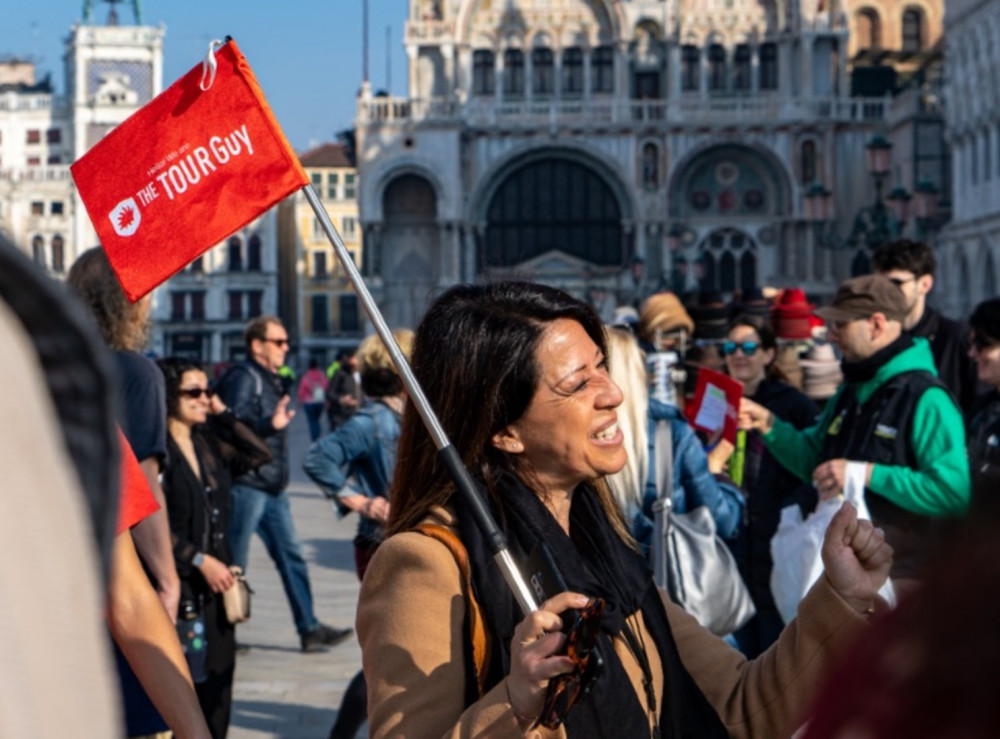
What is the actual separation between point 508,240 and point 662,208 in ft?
14.3

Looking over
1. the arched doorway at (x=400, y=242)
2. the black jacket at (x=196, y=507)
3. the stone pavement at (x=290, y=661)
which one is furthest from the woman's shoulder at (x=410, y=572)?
the arched doorway at (x=400, y=242)

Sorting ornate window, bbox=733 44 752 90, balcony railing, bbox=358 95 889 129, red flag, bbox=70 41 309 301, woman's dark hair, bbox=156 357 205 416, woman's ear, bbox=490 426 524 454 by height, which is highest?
ornate window, bbox=733 44 752 90

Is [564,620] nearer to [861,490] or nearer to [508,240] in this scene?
[861,490]

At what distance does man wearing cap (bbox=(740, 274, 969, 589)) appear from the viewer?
4.14 meters

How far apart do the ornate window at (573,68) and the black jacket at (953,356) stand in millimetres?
41534

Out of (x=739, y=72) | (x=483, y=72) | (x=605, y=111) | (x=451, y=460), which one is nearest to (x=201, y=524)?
(x=451, y=460)

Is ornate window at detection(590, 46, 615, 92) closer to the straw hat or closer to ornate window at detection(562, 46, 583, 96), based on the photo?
ornate window at detection(562, 46, 583, 96)

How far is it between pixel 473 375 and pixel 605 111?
44.9m

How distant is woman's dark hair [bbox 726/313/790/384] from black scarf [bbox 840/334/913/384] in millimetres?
1909

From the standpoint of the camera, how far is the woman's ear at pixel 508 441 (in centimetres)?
230

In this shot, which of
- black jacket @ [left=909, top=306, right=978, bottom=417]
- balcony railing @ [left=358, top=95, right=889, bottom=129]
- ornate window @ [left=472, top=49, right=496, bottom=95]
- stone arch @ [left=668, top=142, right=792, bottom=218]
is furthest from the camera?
ornate window @ [left=472, top=49, right=496, bottom=95]

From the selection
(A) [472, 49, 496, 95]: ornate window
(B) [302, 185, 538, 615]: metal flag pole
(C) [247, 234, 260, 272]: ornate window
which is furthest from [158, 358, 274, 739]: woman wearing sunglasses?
(C) [247, 234, 260, 272]: ornate window

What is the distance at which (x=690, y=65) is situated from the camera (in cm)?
4684

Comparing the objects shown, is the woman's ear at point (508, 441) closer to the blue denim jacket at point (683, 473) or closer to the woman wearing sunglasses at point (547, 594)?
the woman wearing sunglasses at point (547, 594)
